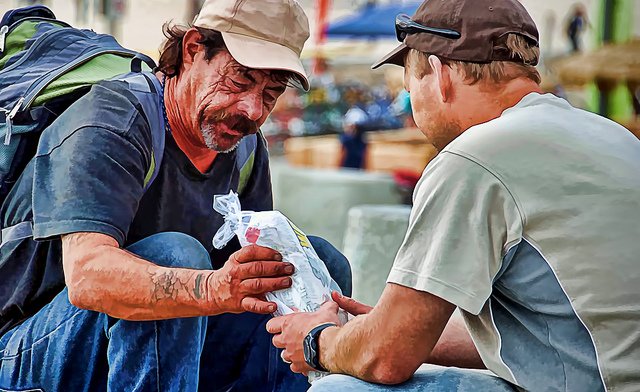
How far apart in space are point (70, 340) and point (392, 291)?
1.04m

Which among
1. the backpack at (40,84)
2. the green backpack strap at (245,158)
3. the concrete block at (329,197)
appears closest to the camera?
the backpack at (40,84)

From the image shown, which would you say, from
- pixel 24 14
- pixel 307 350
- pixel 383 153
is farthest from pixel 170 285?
pixel 383 153

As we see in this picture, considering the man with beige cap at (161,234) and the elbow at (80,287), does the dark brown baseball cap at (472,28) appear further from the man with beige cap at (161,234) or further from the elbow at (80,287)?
the elbow at (80,287)

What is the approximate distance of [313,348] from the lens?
2.46m

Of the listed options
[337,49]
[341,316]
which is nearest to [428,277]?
[341,316]

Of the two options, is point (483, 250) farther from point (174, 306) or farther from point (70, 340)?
point (70, 340)

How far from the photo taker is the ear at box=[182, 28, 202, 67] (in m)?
3.06

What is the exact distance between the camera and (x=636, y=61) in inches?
400

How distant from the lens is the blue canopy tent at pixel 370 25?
736 inches

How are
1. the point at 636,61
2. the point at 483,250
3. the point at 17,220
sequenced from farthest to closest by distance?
the point at 636,61, the point at 17,220, the point at 483,250

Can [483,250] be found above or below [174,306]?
above

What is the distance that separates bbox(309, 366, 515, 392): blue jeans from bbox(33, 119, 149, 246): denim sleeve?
76 cm

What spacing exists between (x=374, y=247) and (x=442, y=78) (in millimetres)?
2840

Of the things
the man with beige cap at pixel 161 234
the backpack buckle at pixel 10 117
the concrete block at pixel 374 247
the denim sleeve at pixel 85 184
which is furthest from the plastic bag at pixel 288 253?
the concrete block at pixel 374 247
